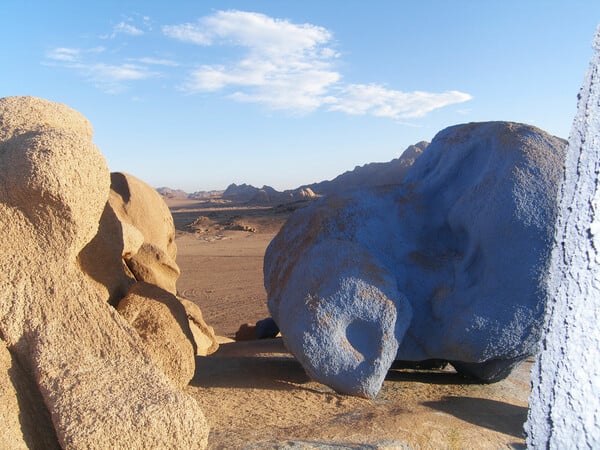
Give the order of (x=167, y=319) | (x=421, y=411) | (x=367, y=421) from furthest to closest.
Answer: (x=167, y=319)
(x=421, y=411)
(x=367, y=421)

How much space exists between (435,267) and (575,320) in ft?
7.89

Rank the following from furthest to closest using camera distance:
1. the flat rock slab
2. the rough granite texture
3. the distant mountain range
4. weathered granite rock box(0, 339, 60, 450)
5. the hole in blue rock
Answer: the distant mountain range → the hole in blue rock → the flat rock slab → weathered granite rock box(0, 339, 60, 450) → the rough granite texture

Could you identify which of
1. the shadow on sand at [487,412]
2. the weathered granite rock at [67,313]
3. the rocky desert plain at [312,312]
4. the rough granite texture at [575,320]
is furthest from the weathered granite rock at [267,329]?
the rough granite texture at [575,320]

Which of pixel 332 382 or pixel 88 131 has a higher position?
pixel 88 131

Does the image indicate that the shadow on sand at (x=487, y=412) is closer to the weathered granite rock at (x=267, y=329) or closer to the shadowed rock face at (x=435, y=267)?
the shadowed rock face at (x=435, y=267)

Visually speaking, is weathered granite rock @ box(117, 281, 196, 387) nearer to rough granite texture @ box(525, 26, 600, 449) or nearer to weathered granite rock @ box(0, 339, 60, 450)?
weathered granite rock @ box(0, 339, 60, 450)

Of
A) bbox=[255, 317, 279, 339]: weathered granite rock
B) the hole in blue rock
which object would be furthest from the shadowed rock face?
bbox=[255, 317, 279, 339]: weathered granite rock

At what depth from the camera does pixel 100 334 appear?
2637 mm

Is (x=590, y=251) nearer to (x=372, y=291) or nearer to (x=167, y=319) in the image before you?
(x=372, y=291)

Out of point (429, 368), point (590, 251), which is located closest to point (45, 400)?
point (590, 251)

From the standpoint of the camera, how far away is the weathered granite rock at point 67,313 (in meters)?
2.26

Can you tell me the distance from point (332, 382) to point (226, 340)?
305cm

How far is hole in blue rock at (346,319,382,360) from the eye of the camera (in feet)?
10.4

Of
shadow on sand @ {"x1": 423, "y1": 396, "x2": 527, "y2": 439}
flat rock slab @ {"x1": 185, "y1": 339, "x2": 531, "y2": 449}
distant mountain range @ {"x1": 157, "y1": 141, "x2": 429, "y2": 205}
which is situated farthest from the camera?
distant mountain range @ {"x1": 157, "y1": 141, "x2": 429, "y2": 205}
